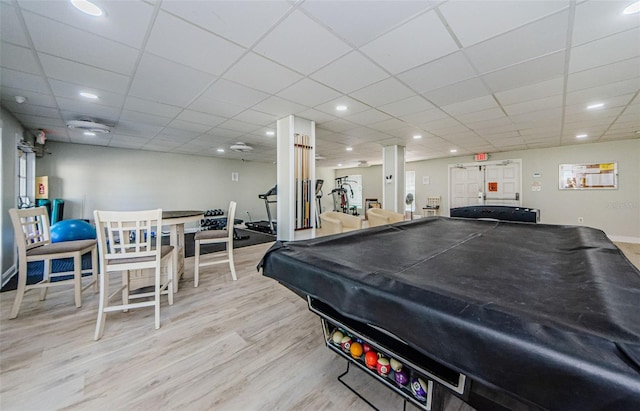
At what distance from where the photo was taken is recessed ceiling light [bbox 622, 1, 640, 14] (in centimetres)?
158

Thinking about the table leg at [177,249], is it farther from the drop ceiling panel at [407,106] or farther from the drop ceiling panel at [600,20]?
the drop ceiling panel at [600,20]

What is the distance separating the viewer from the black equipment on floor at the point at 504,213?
17.3 ft

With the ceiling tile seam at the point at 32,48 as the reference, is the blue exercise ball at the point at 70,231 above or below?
below

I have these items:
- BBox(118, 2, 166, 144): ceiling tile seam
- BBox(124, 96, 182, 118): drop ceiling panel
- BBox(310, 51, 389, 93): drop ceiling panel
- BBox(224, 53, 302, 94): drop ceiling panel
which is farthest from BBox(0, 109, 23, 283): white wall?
BBox(310, 51, 389, 93): drop ceiling panel

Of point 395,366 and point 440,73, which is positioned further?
point 440,73

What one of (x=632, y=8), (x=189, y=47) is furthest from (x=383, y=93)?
(x=189, y=47)

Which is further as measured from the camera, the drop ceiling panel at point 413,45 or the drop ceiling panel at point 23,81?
the drop ceiling panel at point 23,81

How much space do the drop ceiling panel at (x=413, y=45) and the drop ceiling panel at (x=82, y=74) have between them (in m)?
2.67

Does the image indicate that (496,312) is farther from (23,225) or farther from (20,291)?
(23,225)

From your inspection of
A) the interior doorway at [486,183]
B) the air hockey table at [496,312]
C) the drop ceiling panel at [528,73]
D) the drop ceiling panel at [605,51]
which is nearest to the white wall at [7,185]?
the air hockey table at [496,312]

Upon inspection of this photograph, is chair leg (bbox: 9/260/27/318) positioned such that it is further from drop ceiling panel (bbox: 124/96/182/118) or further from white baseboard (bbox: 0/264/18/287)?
drop ceiling panel (bbox: 124/96/182/118)

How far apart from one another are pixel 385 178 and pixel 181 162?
621cm

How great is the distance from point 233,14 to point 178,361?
2.47 metres

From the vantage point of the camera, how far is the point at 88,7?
1.59 metres
